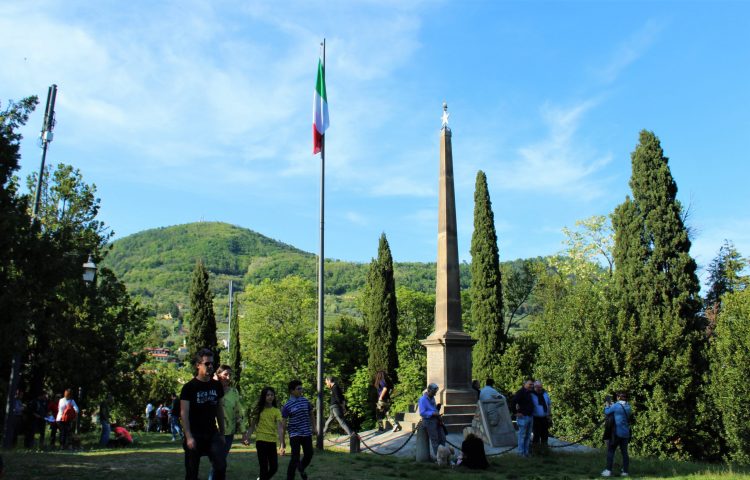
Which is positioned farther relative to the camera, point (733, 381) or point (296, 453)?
point (733, 381)

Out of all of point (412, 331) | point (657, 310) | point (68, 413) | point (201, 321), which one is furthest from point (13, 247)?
point (412, 331)

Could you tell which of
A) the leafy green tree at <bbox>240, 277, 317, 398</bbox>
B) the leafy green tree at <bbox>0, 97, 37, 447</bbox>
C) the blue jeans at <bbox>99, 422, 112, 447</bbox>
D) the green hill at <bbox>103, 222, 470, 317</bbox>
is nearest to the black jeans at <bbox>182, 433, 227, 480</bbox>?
the leafy green tree at <bbox>0, 97, 37, 447</bbox>

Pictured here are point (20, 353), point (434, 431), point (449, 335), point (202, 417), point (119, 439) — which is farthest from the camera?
point (119, 439)

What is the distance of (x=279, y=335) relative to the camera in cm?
3956

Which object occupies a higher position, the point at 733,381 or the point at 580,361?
the point at 580,361

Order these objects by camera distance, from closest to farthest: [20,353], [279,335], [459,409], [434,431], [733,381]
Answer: [434,431], [20,353], [459,409], [733,381], [279,335]

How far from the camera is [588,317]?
23.5 m

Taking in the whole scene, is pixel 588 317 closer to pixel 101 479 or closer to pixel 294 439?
pixel 294 439

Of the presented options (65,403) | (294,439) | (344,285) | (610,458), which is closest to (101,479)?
(294,439)

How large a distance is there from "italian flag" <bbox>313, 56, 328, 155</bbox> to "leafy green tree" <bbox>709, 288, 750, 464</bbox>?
15463mm

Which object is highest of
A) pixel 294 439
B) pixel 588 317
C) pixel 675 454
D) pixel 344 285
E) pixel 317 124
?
pixel 344 285

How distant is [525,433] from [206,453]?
9048 millimetres

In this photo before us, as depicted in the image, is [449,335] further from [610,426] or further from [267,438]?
[267,438]

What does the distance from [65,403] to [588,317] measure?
689 inches
